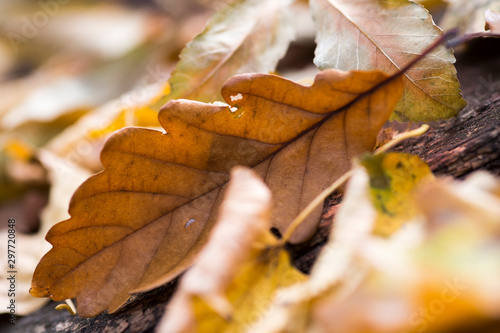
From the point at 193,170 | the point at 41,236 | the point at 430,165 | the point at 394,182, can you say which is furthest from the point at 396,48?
the point at 41,236

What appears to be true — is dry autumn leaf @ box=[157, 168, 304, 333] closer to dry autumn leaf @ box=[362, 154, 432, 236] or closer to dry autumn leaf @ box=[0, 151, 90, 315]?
dry autumn leaf @ box=[362, 154, 432, 236]

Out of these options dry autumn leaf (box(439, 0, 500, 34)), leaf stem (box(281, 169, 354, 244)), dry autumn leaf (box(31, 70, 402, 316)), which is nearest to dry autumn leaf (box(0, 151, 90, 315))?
dry autumn leaf (box(31, 70, 402, 316))

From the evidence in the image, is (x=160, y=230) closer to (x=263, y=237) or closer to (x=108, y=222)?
(x=108, y=222)

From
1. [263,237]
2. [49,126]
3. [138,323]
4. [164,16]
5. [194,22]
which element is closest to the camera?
[263,237]

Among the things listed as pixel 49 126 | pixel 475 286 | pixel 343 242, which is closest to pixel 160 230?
pixel 343 242

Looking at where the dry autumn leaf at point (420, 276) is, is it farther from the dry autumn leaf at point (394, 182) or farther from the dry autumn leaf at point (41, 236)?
the dry autumn leaf at point (41, 236)

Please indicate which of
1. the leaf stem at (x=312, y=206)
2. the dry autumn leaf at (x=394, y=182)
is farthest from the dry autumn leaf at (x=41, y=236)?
the dry autumn leaf at (x=394, y=182)

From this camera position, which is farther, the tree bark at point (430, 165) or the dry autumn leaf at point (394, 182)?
the tree bark at point (430, 165)
